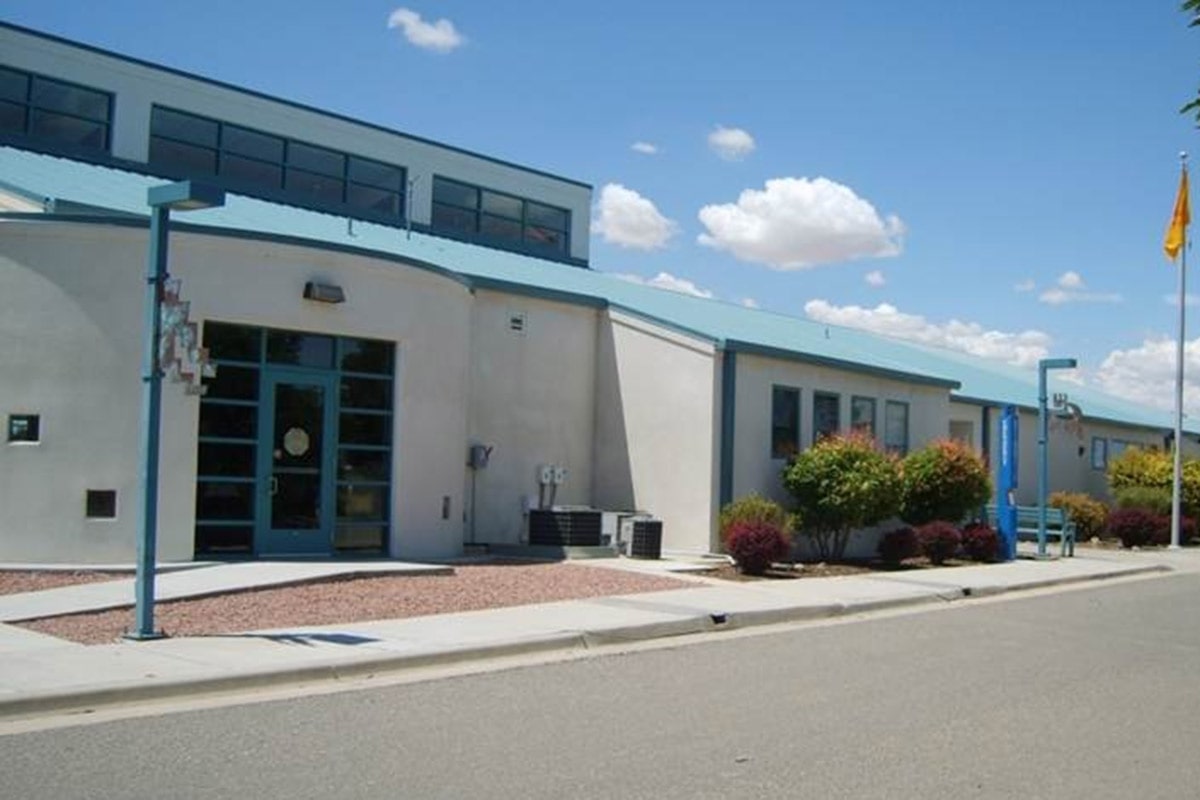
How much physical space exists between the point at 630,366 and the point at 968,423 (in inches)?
559

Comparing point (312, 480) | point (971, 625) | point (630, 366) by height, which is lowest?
point (971, 625)

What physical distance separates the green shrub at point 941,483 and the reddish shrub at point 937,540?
1.17 metres

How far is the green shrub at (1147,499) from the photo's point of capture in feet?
108

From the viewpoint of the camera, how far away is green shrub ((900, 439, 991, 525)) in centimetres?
2411

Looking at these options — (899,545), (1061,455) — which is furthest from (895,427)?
(1061,455)

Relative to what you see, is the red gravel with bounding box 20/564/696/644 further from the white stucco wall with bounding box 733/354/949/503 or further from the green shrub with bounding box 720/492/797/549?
the white stucco wall with bounding box 733/354/949/503

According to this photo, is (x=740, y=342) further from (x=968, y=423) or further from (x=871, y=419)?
(x=968, y=423)

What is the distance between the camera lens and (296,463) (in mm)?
17375

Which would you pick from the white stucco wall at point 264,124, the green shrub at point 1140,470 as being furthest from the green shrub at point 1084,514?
the white stucco wall at point 264,124

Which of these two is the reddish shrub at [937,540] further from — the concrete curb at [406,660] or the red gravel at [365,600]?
the red gravel at [365,600]

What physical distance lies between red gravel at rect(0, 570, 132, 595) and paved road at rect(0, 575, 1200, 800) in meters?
6.27

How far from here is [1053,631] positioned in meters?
14.4

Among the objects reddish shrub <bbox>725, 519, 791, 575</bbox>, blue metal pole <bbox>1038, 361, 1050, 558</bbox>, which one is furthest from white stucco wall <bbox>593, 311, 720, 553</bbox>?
blue metal pole <bbox>1038, 361, 1050, 558</bbox>

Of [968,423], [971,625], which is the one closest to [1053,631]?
[971,625]
